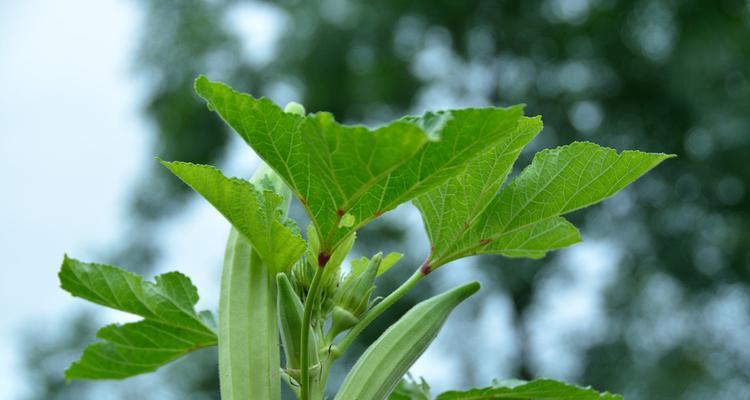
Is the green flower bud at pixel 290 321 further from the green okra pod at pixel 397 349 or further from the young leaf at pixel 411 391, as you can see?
the young leaf at pixel 411 391

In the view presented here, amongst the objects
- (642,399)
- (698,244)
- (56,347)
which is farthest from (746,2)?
(56,347)

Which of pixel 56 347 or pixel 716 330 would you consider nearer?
pixel 716 330

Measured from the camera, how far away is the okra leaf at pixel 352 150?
1.69 ft

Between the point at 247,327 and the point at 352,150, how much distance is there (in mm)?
159

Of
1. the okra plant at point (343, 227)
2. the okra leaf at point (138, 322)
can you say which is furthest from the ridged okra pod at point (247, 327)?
the okra leaf at point (138, 322)

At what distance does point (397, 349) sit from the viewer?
0.65m

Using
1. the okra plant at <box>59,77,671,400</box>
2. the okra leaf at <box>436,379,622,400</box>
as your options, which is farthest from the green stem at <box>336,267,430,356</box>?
the okra leaf at <box>436,379,622,400</box>

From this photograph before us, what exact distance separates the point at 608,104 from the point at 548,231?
6814 millimetres

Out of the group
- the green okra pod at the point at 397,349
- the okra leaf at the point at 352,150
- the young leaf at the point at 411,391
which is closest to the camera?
the okra leaf at the point at 352,150

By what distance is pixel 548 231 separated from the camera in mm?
741

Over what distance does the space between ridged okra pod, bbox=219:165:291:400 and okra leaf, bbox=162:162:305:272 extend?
0.10 ft

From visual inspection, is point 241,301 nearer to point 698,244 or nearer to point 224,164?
point 698,244

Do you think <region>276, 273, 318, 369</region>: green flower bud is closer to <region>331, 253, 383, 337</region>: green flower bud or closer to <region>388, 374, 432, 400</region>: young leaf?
<region>331, 253, 383, 337</region>: green flower bud

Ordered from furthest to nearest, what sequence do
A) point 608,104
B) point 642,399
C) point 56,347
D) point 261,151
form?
point 56,347 < point 608,104 < point 642,399 < point 261,151
